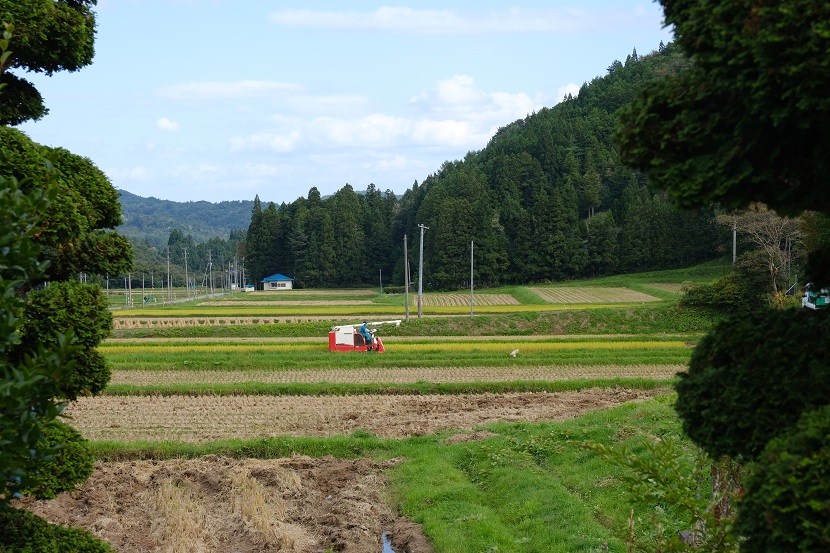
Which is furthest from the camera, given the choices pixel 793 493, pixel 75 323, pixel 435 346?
pixel 435 346

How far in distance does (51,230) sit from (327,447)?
936 cm

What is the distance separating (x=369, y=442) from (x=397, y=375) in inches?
413

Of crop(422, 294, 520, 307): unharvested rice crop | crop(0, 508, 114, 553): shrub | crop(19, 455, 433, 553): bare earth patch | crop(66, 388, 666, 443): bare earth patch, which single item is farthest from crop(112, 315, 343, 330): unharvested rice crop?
crop(0, 508, 114, 553): shrub

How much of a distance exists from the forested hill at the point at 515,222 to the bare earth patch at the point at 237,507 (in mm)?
61347

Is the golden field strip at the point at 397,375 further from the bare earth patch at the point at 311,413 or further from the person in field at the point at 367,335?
the person in field at the point at 367,335

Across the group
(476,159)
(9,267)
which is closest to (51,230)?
(9,267)

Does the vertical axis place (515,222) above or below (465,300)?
above

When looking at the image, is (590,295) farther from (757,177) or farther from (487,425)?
(757,177)

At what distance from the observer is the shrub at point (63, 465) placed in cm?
953

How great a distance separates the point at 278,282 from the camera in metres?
117

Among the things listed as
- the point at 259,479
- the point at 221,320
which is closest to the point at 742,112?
the point at 259,479

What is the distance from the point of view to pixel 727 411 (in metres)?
5.23

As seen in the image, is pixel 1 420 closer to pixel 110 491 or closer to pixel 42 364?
pixel 42 364

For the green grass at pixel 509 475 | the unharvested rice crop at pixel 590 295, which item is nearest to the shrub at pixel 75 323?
the green grass at pixel 509 475
